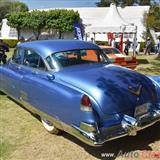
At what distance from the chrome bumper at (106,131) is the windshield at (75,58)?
4.80ft

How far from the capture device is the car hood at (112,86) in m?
4.71

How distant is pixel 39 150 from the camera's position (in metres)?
5.11

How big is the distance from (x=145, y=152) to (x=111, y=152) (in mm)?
513

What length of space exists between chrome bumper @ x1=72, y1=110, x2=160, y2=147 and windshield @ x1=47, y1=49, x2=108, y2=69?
1464 mm

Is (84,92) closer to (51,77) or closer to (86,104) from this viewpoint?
(86,104)

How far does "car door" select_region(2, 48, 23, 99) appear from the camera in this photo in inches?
260

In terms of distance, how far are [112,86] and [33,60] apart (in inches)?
79.4

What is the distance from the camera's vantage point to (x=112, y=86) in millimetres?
4895

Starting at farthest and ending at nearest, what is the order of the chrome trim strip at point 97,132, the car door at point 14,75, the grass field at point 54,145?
the car door at point 14,75, the grass field at point 54,145, the chrome trim strip at point 97,132

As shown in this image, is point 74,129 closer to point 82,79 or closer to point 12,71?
point 82,79

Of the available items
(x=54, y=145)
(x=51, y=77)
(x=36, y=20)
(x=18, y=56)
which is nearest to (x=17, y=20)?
(x=36, y=20)

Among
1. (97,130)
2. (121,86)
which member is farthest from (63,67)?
(97,130)

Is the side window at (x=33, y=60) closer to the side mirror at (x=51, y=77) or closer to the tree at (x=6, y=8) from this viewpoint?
the side mirror at (x=51, y=77)

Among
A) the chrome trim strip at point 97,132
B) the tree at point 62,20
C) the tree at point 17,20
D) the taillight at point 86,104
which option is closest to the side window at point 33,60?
the chrome trim strip at point 97,132
